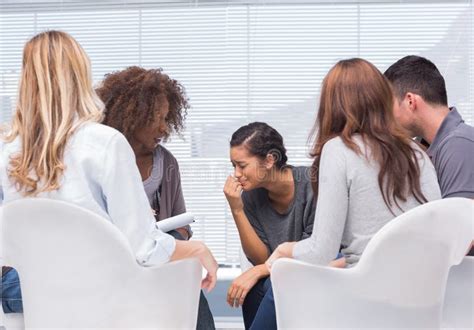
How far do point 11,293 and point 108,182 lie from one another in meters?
0.60

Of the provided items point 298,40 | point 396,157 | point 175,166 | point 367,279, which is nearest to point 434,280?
point 367,279

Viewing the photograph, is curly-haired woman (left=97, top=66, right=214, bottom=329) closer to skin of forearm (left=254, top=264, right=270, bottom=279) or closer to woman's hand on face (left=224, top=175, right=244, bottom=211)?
woman's hand on face (left=224, top=175, right=244, bottom=211)

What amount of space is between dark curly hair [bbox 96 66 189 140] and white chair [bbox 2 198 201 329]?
1.33 m

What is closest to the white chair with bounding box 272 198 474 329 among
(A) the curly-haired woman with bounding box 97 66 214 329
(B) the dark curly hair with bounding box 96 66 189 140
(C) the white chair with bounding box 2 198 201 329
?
(C) the white chair with bounding box 2 198 201 329

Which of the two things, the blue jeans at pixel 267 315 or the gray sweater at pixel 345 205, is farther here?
the blue jeans at pixel 267 315

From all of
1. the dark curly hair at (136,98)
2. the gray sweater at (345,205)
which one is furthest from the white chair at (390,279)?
the dark curly hair at (136,98)

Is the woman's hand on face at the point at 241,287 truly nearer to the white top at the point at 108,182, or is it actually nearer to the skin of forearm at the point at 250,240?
the skin of forearm at the point at 250,240

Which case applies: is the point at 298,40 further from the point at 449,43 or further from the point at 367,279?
the point at 367,279

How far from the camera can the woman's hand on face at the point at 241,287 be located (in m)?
2.90

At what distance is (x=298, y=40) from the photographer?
563 cm

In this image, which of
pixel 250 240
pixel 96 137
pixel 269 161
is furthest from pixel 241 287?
pixel 96 137

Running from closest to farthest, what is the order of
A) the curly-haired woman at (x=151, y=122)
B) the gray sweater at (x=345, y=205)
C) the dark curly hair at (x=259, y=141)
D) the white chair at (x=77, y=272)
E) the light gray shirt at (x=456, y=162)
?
the white chair at (x=77, y=272) → the gray sweater at (x=345, y=205) → the light gray shirt at (x=456, y=162) → the curly-haired woman at (x=151, y=122) → the dark curly hair at (x=259, y=141)

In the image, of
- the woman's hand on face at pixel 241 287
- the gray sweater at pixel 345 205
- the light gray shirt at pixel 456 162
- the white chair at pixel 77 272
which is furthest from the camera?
the woman's hand on face at pixel 241 287

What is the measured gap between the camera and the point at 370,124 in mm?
2232
